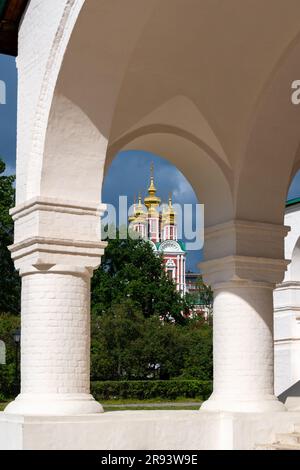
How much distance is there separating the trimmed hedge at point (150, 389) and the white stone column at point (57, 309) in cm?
2774

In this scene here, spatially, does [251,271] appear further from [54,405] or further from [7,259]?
[7,259]

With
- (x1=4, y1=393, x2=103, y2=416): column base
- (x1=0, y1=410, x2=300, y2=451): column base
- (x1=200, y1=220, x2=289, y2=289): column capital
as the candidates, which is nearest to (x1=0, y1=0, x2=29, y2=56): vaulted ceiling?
(x1=200, y1=220, x2=289, y2=289): column capital

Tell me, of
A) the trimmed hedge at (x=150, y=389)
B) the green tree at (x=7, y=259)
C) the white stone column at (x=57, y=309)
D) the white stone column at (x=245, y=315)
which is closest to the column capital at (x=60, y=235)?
the white stone column at (x=57, y=309)

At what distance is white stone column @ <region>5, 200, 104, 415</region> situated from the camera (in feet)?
33.6

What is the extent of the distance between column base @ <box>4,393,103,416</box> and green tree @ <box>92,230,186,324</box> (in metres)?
38.9

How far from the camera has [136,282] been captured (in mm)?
51875

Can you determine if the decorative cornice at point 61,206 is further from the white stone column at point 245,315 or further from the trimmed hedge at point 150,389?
the trimmed hedge at point 150,389

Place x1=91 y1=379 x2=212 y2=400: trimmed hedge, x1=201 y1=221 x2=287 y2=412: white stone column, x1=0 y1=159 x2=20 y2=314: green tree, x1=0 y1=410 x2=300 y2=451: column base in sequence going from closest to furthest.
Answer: x1=0 y1=410 x2=300 y2=451: column base, x1=201 y1=221 x2=287 y2=412: white stone column, x1=91 y1=379 x2=212 y2=400: trimmed hedge, x1=0 y1=159 x2=20 y2=314: green tree

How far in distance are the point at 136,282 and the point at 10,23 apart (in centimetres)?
4064

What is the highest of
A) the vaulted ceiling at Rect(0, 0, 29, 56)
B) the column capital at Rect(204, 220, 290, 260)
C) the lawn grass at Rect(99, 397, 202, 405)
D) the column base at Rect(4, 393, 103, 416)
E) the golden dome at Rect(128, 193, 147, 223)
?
the golden dome at Rect(128, 193, 147, 223)

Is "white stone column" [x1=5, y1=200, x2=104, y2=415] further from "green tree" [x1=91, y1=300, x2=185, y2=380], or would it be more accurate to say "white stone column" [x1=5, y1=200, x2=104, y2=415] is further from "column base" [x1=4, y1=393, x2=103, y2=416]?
"green tree" [x1=91, y1=300, x2=185, y2=380]

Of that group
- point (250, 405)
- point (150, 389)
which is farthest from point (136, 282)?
point (250, 405)

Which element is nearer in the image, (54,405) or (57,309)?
(54,405)

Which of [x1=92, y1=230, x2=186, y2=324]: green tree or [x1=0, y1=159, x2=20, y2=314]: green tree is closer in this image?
[x1=0, y1=159, x2=20, y2=314]: green tree
